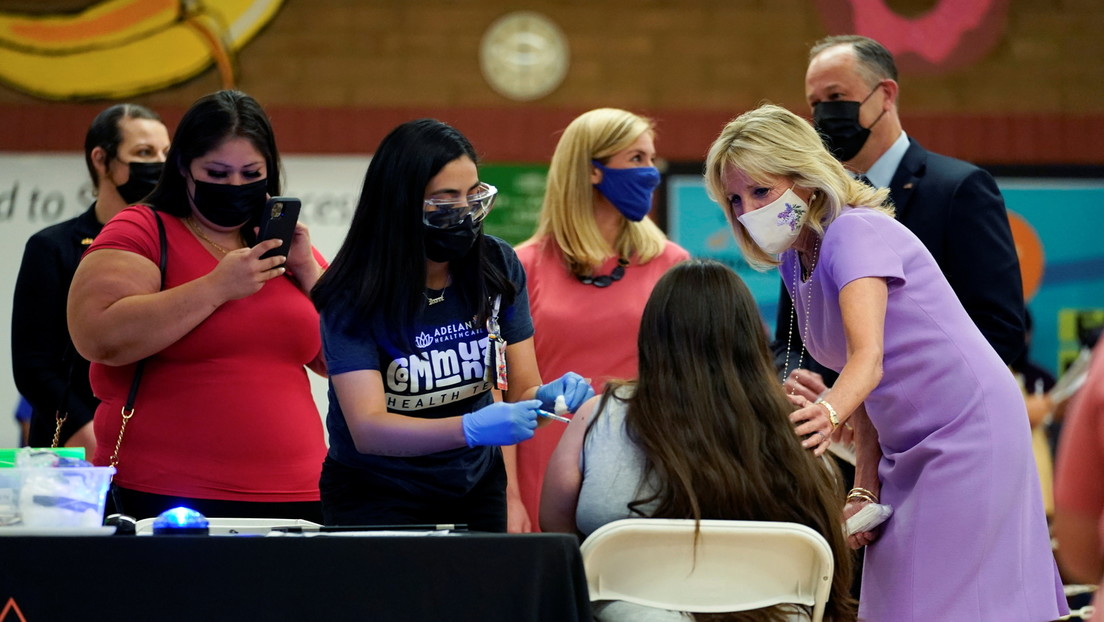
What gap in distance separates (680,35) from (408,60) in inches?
51.8

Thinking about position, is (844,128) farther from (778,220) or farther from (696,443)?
(696,443)

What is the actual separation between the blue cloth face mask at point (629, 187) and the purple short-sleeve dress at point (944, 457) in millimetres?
1269

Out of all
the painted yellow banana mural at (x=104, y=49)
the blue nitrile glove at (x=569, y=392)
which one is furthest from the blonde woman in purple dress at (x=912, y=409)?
the painted yellow banana mural at (x=104, y=49)

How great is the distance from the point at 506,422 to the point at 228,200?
0.89m

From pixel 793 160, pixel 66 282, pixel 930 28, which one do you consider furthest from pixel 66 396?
pixel 930 28

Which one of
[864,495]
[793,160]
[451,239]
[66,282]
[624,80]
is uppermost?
[624,80]

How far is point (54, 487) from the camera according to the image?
6.27 feet

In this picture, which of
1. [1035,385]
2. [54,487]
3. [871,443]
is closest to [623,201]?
[871,443]

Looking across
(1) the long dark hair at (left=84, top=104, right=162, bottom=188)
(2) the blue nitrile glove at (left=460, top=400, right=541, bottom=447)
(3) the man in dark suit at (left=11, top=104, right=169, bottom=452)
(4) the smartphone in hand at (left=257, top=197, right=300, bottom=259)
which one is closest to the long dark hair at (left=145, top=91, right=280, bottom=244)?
(4) the smartphone in hand at (left=257, top=197, right=300, bottom=259)

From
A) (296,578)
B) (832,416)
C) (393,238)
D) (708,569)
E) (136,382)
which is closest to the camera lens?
(296,578)

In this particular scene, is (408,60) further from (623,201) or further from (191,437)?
(191,437)

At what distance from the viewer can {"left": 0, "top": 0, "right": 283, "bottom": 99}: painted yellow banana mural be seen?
5.70 meters

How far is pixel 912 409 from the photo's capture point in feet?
7.31

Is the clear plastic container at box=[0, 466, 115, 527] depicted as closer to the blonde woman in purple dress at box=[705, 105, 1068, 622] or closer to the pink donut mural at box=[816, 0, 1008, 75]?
the blonde woman in purple dress at box=[705, 105, 1068, 622]
